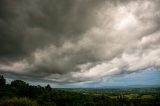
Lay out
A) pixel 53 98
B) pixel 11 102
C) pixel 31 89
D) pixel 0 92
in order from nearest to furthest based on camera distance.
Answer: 1. pixel 11 102
2. pixel 0 92
3. pixel 53 98
4. pixel 31 89

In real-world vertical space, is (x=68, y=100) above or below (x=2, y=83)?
below

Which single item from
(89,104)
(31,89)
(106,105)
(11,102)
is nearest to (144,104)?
(106,105)

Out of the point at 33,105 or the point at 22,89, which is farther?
the point at 22,89

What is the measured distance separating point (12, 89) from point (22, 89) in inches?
363

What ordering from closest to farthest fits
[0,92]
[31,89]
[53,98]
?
[0,92], [53,98], [31,89]

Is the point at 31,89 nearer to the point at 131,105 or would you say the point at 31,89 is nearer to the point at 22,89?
the point at 22,89

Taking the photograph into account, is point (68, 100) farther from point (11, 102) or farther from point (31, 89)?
point (11, 102)

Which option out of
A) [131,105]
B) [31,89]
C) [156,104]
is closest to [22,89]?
[31,89]

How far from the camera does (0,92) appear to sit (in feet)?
543

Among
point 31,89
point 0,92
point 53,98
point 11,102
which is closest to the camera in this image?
point 11,102

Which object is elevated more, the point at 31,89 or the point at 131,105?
the point at 31,89

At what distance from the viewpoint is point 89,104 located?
18138 centimetres

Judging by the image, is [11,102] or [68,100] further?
[68,100]

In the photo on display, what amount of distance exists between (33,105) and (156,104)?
101100 mm
